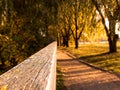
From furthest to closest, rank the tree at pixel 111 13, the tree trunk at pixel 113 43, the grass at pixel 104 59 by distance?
the tree trunk at pixel 113 43 < the tree at pixel 111 13 < the grass at pixel 104 59

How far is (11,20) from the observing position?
14812 mm

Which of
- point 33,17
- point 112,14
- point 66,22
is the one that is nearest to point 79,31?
point 66,22

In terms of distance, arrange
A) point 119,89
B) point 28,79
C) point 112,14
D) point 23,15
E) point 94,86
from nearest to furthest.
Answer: point 28,79
point 119,89
point 94,86
point 23,15
point 112,14

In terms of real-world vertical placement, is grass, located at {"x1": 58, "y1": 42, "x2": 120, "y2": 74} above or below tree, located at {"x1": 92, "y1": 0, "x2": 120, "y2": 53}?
below

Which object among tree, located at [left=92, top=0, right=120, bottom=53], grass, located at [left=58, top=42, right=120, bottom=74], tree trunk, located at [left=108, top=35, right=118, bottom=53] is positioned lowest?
grass, located at [left=58, top=42, right=120, bottom=74]

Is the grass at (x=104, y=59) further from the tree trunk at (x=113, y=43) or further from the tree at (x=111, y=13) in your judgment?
the tree at (x=111, y=13)

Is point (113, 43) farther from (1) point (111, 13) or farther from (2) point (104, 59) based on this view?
(2) point (104, 59)

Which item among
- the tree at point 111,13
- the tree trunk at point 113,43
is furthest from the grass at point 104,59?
the tree at point 111,13

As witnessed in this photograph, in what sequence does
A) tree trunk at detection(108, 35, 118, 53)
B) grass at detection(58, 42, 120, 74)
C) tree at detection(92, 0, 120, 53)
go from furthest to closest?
1. tree trunk at detection(108, 35, 118, 53)
2. tree at detection(92, 0, 120, 53)
3. grass at detection(58, 42, 120, 74)

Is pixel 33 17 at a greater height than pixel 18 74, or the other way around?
pixel 33 17

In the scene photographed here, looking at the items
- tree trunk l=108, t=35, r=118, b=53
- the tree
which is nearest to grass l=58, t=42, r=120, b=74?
tree trunk l=108, t=35, r=118, b=53

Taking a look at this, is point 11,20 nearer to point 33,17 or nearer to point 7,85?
→ point 33,17

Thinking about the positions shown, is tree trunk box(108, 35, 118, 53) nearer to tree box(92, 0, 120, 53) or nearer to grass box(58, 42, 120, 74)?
tree box(92, 0, 120, 53)

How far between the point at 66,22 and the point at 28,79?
4742 cm
